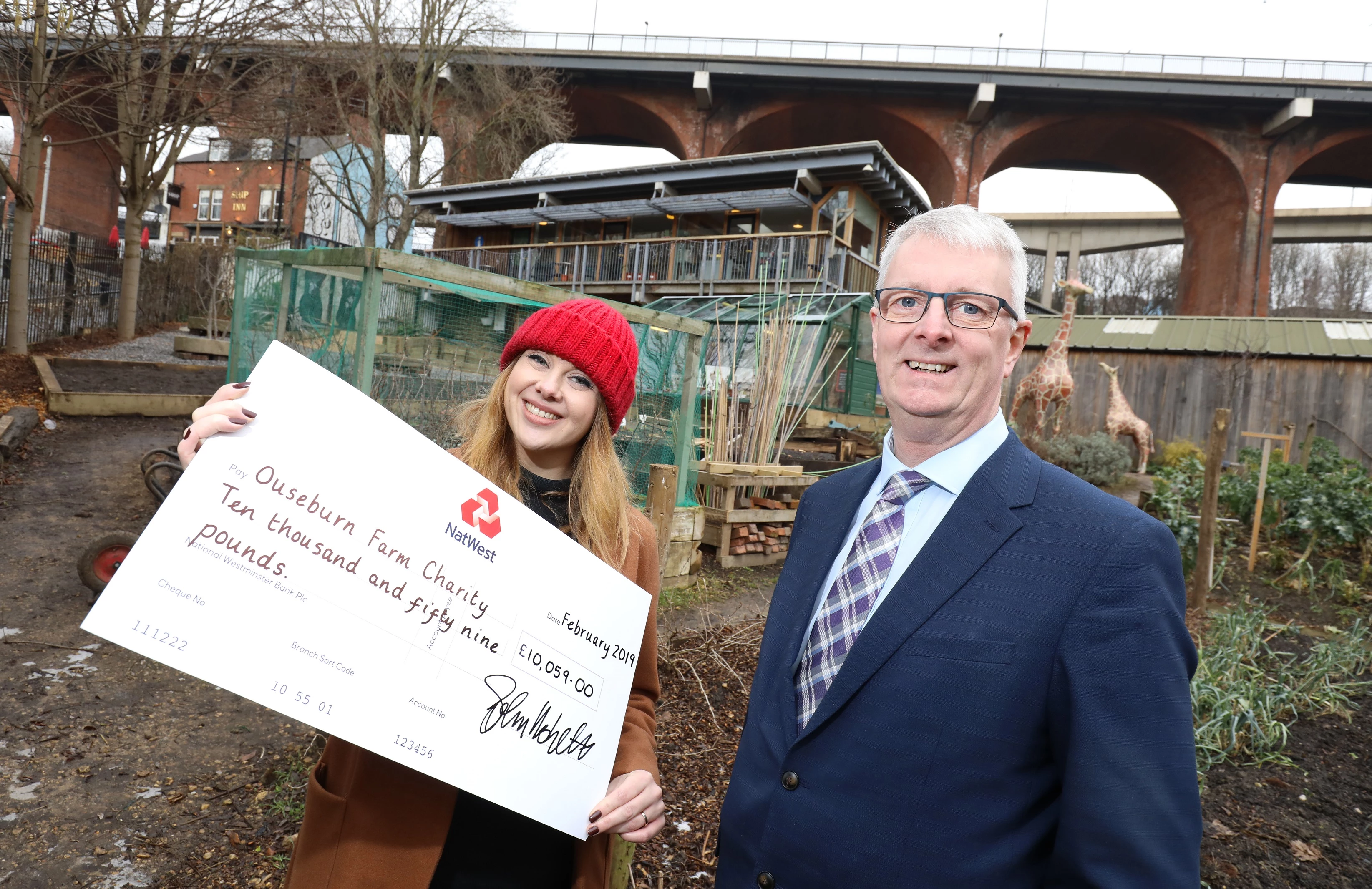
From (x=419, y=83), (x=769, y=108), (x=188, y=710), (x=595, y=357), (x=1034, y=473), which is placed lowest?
(x=188, y=710)

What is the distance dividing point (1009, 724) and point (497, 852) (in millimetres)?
1025

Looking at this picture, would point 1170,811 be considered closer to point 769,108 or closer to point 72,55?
point 72,55

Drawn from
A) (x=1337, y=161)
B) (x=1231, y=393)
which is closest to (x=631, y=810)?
(x=1231, y=393)

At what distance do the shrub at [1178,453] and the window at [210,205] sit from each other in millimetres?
51364

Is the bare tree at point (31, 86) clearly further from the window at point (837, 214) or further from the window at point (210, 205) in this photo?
the window at point (210, 205)

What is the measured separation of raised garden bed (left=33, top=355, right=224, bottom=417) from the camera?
939cm

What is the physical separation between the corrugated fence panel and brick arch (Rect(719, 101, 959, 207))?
30.5 ft

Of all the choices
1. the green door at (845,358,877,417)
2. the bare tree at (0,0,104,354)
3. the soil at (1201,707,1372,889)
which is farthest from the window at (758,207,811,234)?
the soil at (1201,707,1372,889)

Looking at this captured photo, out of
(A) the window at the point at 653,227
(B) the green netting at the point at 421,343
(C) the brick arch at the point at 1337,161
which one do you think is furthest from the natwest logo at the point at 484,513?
(C) the brick arch at the point at 1337,161

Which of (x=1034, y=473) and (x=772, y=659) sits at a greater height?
(x=1034, y=473)

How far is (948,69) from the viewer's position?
83.0 ft

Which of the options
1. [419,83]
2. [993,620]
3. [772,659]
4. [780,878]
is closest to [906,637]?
[993,620]

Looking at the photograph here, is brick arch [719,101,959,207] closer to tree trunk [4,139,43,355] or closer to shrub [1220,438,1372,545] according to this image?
shrub [1220,438,1372,545]

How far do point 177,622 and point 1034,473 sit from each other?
138 centimetres
